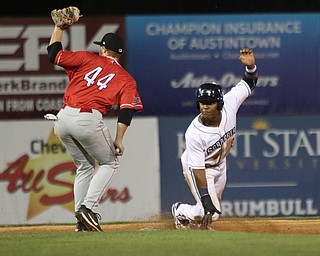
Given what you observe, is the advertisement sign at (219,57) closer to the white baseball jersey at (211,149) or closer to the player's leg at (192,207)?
the white baseball jersey at (211,149)

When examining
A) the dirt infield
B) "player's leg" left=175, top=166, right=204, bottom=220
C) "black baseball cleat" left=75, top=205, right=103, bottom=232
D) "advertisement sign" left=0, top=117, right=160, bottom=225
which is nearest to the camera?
"black baseball cleat" left=75, top=205, right=103, bottom=232

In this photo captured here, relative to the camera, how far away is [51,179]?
11984 mm

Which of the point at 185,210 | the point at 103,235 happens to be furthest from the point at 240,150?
the point at 103,235

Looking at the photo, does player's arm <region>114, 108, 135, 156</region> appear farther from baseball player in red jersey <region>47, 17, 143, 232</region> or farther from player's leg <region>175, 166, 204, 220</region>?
player's leg <region>175, 166, 204, 220</region>

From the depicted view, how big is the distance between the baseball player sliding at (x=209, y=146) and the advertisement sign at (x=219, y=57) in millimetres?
2262

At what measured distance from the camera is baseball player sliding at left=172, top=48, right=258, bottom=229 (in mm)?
9398

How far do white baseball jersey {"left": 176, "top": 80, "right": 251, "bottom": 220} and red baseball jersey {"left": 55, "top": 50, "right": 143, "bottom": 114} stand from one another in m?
0.62

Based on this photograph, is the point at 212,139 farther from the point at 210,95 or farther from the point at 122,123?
the point at 122,123

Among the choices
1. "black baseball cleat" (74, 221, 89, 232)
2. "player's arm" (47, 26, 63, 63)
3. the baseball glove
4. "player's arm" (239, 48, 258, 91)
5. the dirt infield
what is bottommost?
the dirt infield

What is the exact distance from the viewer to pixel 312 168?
12234mm

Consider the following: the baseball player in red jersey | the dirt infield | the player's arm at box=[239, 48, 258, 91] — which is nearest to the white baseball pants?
the baseball player in red jersey

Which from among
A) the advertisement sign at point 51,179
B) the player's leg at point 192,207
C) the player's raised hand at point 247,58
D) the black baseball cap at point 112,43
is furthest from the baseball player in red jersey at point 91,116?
the advertisement sign at point 51,179

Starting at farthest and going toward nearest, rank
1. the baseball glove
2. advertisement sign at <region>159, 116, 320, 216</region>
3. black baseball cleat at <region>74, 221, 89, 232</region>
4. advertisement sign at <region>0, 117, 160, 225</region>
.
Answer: advertisement sign at <region>159, 116, 320, 216</region> → advertisement sign at <region>0, 117, 160, 225</region> → the baseball glove → black baseball cleat at <region>74, 221, 89, 232</region>

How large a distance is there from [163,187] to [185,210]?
2.28 metres
